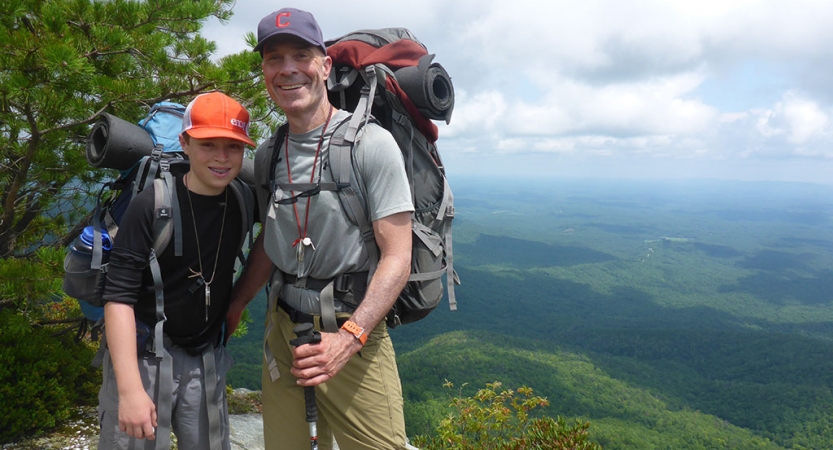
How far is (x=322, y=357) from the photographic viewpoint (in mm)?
2246

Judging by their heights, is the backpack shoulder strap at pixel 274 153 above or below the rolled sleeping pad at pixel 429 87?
below

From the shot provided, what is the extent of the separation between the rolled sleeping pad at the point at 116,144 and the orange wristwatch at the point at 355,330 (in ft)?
5.02

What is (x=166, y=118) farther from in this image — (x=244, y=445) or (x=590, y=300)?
(x=590, y=300)

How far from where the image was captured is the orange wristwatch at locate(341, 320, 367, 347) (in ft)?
7.60

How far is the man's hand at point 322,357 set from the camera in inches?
87.4

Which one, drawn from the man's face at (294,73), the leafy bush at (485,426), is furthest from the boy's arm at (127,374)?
the leafy bush at (485,426)

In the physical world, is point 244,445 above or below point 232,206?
below

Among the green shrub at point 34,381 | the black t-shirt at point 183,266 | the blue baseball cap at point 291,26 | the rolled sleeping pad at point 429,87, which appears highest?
the blue baseball cap at point 291,26

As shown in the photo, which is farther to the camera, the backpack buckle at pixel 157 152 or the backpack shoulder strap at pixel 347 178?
the backpack buckle at pixel 157 152

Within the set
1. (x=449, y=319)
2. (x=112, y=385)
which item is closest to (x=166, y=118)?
(x=112, y=385)

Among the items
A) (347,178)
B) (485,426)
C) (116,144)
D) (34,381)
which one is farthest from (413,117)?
(485,426)

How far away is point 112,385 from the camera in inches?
100

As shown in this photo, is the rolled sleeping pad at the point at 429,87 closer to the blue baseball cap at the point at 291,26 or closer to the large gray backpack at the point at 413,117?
the large gray backpack at the point at 413,117

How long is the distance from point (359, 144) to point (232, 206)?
87 centimetres
